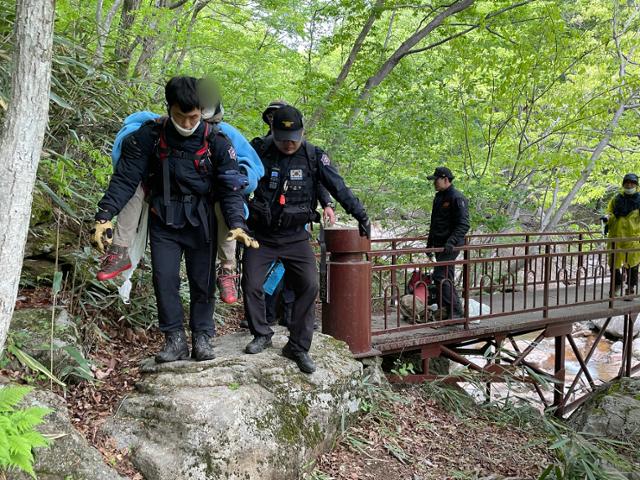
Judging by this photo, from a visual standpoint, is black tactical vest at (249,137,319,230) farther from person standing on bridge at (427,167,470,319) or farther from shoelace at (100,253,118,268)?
person standing on bridge at (427,167,470,319)

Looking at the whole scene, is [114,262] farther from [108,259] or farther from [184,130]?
[184,130]

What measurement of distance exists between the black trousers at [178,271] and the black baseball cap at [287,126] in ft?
2.70

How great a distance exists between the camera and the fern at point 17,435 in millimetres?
2189

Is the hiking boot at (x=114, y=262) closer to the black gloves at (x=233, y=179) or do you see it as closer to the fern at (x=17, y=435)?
the black gloves at (x=233, y=179)

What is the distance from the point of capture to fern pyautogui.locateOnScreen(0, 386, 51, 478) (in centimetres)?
219

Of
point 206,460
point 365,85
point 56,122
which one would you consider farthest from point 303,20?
point 206,460

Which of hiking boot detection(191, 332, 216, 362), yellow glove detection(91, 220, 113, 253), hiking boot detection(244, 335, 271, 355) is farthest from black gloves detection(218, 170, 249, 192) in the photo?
hiking boot detection(244, 335, 271, 355)

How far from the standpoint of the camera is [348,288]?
192 inches

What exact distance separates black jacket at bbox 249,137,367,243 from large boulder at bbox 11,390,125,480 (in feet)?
5.68

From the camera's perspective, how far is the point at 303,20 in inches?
355

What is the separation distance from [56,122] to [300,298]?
2.67 metres

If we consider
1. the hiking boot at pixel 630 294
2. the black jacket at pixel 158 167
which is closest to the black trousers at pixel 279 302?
the black jacket at pixel 158 167

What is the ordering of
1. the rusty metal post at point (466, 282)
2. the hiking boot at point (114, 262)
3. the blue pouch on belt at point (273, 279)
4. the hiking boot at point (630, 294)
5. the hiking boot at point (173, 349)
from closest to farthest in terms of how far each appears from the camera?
the hiking boot at point (114, 262), the hiking boot at point (173, 349), the blue pouch on belt at point (273, 279), the rusty metal post at point (466, 282), the hiking boot at point (630, 294)

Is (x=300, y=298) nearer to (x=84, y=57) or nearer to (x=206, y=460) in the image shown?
(x=206, y=460)
